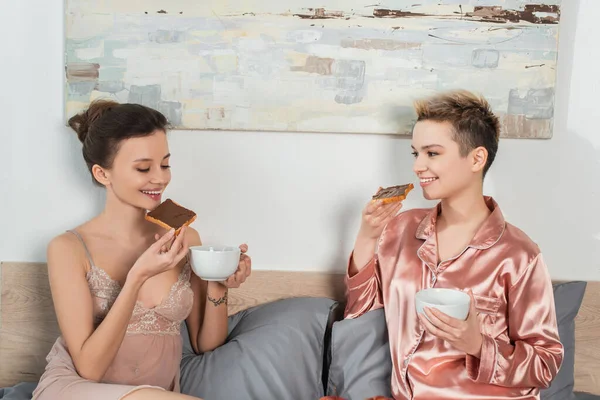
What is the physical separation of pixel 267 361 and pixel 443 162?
720 mm

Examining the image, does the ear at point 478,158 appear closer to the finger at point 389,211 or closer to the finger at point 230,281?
the finger at point 389,211

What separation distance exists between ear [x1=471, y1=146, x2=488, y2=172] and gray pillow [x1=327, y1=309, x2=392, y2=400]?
0.49 meters

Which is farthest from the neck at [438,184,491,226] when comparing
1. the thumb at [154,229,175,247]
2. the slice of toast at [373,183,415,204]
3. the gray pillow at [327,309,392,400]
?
the thumb at [154,229,175,247]

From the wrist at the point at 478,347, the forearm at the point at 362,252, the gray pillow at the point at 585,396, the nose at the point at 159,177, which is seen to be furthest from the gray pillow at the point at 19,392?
the gray pillow at the point at 585,396

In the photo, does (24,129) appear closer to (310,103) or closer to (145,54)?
(145,54)

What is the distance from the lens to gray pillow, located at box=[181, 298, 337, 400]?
177 cm

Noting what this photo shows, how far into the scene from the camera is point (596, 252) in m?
2.07

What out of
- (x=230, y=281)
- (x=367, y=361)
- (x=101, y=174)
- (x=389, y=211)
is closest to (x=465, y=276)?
(x=389, y=211)

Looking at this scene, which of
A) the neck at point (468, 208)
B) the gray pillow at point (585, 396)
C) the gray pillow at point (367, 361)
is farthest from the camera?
the gray pillow at point (585, 396)

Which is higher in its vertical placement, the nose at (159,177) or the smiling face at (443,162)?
the smiling face at (443,162)

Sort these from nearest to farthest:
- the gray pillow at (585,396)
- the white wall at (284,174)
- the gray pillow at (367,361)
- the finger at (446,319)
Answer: the finger at (446,319) < the gray pillow at (367,361) < the gray pillow at (585,396) < the white wall at (284,174)

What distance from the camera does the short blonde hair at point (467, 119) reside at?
163 centimetres

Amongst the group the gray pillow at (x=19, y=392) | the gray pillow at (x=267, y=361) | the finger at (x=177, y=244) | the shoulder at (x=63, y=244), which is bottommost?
the gray pillow at (x=19, y=392)

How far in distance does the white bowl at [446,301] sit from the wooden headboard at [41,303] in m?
0.65
